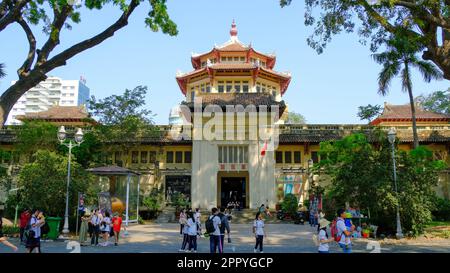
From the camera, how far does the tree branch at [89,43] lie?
9.74 m

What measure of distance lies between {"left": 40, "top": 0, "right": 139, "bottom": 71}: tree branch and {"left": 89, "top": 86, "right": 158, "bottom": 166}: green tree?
735 inches

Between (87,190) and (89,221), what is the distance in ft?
13.8

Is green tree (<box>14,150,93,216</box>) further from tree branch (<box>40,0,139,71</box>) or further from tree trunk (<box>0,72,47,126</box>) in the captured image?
tree branch (<box>40,0,139,71</box>)

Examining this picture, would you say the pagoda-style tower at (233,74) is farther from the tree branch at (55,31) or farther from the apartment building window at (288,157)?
the tree branch at (55,31)

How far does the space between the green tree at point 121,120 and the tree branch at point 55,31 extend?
18273 mm

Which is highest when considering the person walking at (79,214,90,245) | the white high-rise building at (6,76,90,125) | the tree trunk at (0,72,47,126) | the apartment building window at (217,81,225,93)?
the white high-rise building at (6,76,90,125)

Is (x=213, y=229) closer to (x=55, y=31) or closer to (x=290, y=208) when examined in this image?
(x=55, y=31)

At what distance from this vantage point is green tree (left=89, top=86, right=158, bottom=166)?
2862 cm

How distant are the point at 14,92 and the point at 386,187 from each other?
549 inches

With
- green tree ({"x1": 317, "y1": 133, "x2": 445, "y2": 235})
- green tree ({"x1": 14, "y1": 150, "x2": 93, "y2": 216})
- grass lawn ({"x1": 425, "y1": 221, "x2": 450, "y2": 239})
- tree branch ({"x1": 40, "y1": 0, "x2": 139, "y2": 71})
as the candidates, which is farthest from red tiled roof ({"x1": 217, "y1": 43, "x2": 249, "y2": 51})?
tree branch ({"x1": 40, "y1": 0, "x2": 139, "y2": 71})

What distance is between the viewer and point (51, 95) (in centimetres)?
12862
